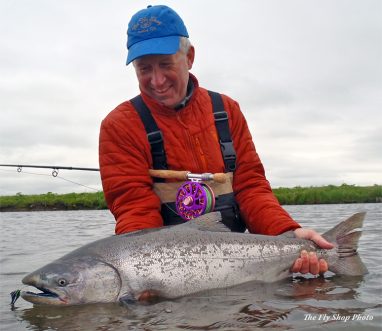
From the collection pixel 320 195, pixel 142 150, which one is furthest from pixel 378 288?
pixel 320 195

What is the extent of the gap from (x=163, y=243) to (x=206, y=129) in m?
1.55

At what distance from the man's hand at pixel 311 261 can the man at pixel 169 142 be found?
2cm

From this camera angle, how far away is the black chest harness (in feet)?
16.1

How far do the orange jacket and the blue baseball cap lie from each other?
61cm

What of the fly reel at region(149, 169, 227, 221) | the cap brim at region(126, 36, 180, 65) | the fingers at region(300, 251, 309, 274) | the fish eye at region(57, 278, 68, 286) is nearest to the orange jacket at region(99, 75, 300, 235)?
the fly reel at region(149, 169, 227, 221)

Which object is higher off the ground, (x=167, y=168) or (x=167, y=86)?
(x=167, y=86)

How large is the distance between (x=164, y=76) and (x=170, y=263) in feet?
6.02

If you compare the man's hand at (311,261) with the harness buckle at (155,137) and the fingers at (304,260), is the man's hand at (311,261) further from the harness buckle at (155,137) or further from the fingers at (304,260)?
the harness buckle at (155,137)

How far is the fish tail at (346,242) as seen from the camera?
4488mm

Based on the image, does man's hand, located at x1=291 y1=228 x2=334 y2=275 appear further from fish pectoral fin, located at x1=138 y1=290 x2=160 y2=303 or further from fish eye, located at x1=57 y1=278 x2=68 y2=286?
fish eye, located at x1=57 y1=278 x2=68 y2=286

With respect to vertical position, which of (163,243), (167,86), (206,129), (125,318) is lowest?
(125,318)

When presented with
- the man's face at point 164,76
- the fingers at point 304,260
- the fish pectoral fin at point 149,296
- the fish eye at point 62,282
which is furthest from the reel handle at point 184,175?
the fish eye at point 62,282

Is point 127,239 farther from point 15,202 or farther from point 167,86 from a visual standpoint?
point 15,202

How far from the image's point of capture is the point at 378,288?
404 cm
